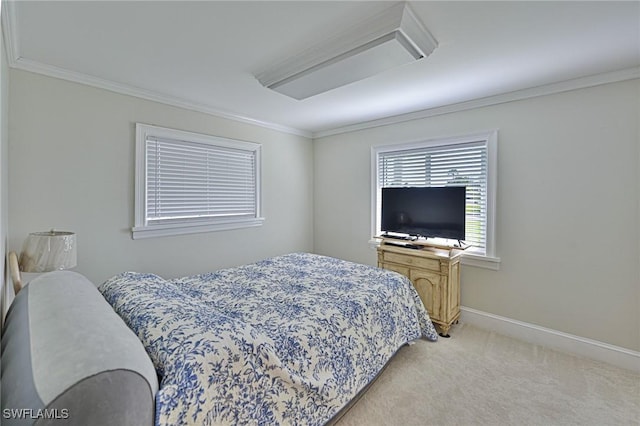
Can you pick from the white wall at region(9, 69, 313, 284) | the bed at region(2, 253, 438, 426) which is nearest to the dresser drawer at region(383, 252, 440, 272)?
the bed at region(2, 253, 438, 426)

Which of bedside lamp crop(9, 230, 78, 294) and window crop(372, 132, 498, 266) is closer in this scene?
bedside lamp crop(9, 230, 78, 294)

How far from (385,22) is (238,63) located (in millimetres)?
1183

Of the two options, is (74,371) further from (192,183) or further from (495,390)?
(192,183)

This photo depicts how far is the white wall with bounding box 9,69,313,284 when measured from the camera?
7.29ft

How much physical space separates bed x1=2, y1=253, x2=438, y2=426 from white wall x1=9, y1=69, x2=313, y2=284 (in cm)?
94

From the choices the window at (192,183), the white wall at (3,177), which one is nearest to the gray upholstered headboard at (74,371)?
the white wall at (3,177)

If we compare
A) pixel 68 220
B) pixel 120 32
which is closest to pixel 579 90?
pixel 120 32

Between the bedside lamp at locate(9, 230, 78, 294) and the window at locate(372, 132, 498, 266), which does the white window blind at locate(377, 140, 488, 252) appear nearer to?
the window at locate(372, 132, 498, 266)

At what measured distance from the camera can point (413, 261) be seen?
10.1 ft

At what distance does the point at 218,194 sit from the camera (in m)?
3.52

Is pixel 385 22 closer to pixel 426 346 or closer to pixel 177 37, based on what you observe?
pixel 177 37

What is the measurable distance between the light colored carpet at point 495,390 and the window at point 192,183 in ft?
8.02

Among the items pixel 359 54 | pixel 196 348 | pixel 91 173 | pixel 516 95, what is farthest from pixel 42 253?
pixel 516 95

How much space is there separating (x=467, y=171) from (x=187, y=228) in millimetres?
3198
